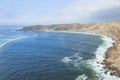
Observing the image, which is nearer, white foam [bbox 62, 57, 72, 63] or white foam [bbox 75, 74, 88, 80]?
white foam [bbox 75, 74, 88, 80]

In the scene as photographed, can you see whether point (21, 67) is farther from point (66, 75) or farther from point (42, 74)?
point (66, 75)

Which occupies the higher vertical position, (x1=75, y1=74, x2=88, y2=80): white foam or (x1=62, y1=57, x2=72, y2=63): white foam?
(x1=62, y1=57, x2=72, y2=63): white foam

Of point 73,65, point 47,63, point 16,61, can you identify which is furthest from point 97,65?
point 16,61

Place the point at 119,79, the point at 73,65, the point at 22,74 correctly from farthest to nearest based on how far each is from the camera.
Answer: the point at 73,65
the point at 22,74
the point at 119,79

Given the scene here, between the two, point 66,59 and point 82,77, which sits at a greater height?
point 66,59

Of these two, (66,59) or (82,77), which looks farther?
(66,59)

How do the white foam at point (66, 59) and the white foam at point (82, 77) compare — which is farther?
the white foam at point (66, 59)

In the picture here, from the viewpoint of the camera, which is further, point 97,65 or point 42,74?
point 97,65

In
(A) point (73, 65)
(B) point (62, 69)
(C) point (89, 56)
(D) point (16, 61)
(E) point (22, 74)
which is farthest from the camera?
(C) point (89, 56)

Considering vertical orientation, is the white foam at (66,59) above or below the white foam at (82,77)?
above

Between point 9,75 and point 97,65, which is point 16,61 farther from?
point 97,65
